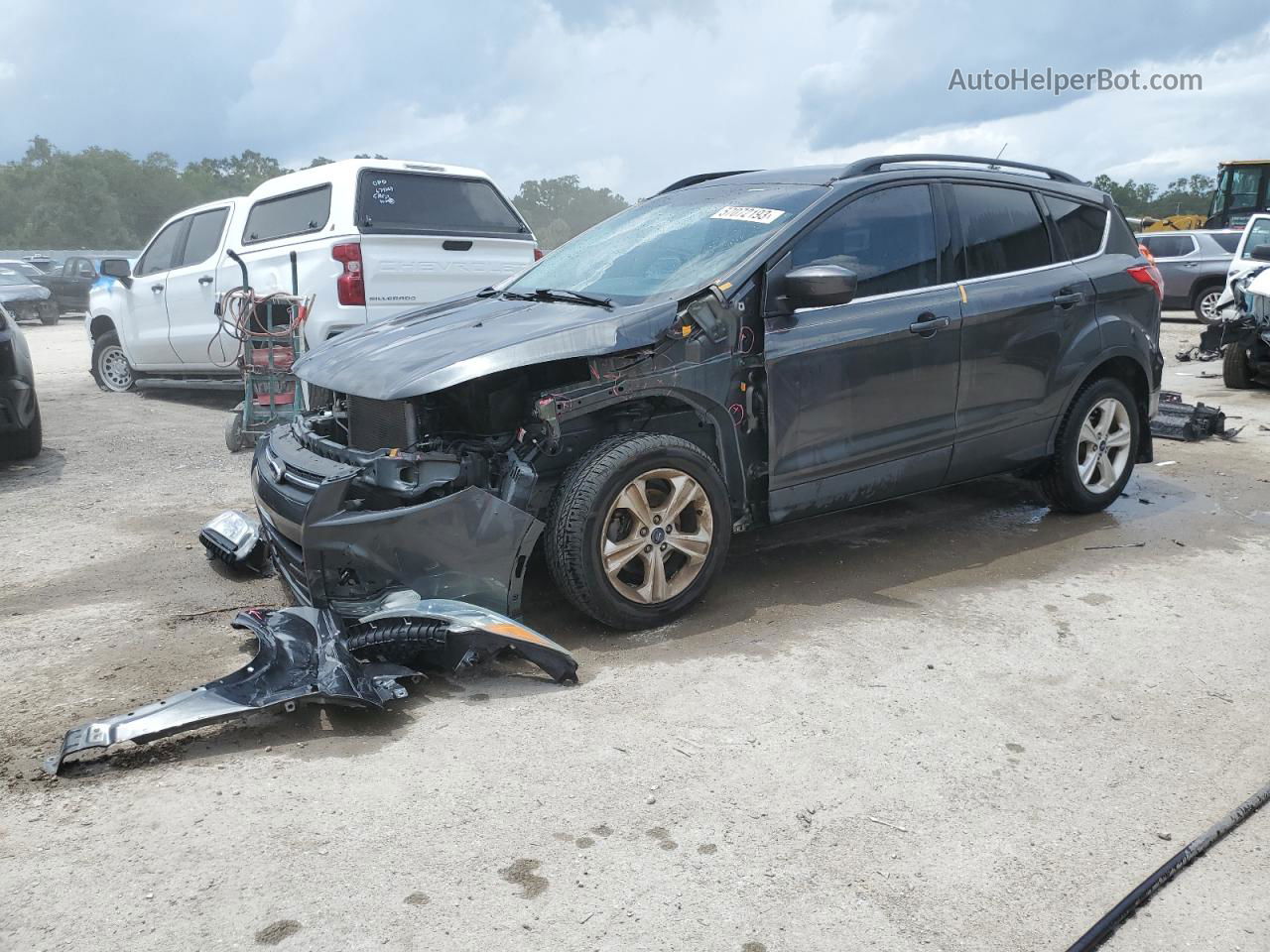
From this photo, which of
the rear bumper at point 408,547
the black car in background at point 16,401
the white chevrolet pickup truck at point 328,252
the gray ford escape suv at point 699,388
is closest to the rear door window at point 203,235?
the white chevrolet pickup truck at point 328,252

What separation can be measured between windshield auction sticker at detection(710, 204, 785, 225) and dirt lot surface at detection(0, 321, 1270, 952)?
5.10 feet

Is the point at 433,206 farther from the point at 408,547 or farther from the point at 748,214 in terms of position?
the point at 408,547

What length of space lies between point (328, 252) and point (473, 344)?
431 cm

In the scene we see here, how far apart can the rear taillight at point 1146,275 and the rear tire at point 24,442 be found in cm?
683

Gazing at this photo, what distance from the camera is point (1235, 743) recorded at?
3.15 meters

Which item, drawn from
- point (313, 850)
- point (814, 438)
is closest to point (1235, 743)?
point (814, 438)

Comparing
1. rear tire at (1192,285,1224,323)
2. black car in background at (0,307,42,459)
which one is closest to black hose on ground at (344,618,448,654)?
black car in background at (0,307,42,459)

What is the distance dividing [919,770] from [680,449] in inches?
57.9

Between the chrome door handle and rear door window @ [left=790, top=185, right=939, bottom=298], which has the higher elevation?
rear door window @ [left=790, top=185, right=939, bottom=298]

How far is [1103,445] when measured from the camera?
561 cm

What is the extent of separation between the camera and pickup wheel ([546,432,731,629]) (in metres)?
3.71

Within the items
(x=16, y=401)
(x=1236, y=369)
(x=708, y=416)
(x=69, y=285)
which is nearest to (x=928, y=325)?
(x=708, y=416)

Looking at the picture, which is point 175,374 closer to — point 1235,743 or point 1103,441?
point 1103,441

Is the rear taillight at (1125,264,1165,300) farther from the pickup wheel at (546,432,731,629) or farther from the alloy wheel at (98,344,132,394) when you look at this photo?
the alloy wheel at (98,344,132,394)
